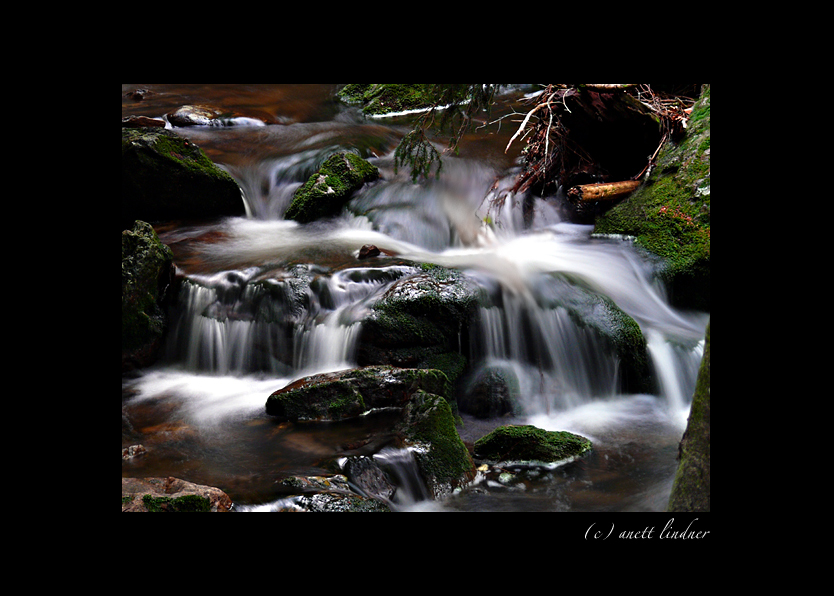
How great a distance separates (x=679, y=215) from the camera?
22.5ft

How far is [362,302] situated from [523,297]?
1734 mm

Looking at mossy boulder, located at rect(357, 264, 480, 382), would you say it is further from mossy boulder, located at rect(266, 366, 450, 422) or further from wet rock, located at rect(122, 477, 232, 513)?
wet rock, located at rect(122, 477, 232, 513)

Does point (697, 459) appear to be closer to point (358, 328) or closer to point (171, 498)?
point (171, 498)

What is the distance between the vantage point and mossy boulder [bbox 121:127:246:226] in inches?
297

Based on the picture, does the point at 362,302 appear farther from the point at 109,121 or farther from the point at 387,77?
the point at 109,121

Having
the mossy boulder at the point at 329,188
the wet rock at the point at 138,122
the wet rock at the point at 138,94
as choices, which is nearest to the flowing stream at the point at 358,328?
the mossy boulder at the point at 329,188

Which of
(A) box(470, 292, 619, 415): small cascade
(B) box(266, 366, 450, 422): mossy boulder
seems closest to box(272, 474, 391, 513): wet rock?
(B) box(266, 366, 450, 422): mossy boulder

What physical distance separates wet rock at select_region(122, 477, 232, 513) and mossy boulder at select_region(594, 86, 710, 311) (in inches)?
216

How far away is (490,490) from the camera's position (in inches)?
153

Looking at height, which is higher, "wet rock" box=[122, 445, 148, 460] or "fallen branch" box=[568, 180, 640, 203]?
"fallen branch" box=[568, 180, 640, 203]

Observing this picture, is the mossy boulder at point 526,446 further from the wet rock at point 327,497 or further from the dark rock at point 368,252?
the dark rock at point 368,252

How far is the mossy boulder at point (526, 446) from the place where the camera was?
421 cm

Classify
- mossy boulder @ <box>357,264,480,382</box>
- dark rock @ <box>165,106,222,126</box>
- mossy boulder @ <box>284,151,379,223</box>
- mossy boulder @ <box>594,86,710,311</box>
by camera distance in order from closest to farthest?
mossy boulder @ <box>357,264,480,382</box> → mossy boulder @ <box>594,86,710,311</box> → mossy boulder @ <box>284,151,379,223</box> → dark rock @ <box>165,106,222,126</box>

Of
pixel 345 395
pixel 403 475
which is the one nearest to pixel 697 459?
pixel 403 475
